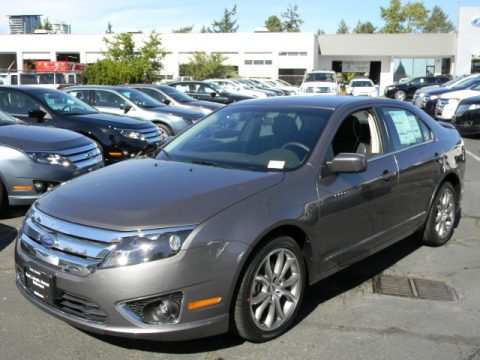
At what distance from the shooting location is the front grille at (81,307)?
3168mm

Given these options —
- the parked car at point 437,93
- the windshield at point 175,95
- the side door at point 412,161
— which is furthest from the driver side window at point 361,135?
the parked car at point 437,93

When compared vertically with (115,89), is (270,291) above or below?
below

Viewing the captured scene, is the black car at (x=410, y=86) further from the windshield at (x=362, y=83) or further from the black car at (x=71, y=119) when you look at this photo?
the black car at (x=71, y=119)

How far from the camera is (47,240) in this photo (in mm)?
3359

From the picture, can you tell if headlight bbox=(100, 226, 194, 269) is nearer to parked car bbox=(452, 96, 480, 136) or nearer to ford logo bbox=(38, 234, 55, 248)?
ford logo bbox=(38, 234, 55, 248)

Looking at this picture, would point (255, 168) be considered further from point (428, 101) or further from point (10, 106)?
point (428, 101)

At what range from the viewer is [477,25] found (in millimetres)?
47250

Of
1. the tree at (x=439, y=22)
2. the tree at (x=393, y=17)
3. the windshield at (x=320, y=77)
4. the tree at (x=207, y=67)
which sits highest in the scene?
the tree at (x=439, y=22)

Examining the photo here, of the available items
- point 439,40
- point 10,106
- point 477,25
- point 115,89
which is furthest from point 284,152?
point 439,40

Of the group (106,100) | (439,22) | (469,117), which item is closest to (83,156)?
(106,100)

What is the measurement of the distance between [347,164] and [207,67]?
45.5m

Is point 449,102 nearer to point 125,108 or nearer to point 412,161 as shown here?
point 125,108

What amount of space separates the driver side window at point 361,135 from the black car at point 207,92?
16.3m

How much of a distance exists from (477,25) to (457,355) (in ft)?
164
